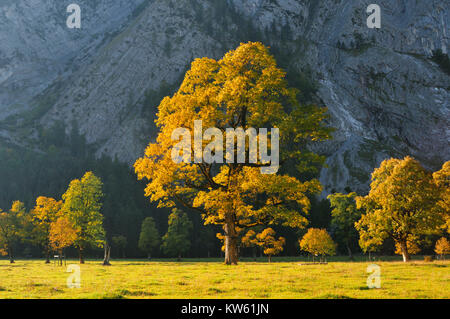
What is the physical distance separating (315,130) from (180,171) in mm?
12392

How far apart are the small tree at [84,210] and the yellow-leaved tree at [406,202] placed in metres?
46.5

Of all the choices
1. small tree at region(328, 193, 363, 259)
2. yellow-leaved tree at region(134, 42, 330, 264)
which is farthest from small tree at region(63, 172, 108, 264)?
small tree at region(328, 193, 363, 259)

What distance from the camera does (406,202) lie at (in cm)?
4309

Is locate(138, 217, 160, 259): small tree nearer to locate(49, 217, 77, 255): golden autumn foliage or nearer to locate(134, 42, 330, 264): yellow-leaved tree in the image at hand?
locate(49, 217, 77, 255): golden autumn foliage

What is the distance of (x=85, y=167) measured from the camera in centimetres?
19750

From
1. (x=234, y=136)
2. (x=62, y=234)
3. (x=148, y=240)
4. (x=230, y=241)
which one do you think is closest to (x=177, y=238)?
(x=148, y=240)

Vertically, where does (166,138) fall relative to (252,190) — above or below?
above

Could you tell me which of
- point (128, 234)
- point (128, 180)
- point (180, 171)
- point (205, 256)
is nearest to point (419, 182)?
point (180, 171)

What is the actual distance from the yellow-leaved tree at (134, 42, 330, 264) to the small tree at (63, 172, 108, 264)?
38.3 m

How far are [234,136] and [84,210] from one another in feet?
152

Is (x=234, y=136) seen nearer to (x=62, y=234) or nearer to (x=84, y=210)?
(x=62, y=234)

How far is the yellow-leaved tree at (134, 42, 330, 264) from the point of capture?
3091 cm

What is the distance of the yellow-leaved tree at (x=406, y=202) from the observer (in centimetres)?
4194
